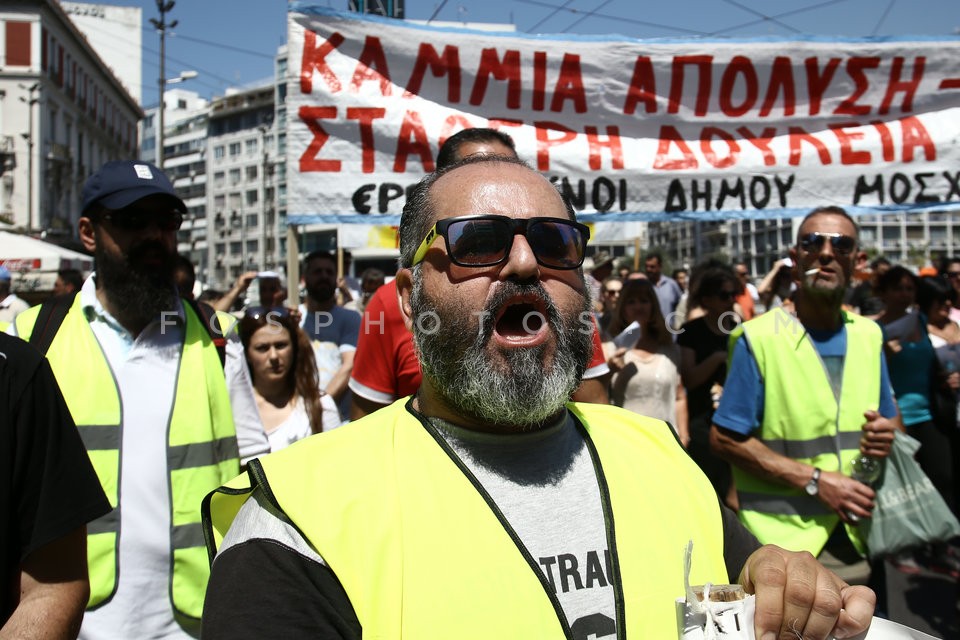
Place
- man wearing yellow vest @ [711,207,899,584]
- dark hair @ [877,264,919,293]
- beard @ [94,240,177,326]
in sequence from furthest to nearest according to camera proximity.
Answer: dark hair @ [877,264,919,293], man wearing yellow vest @ [711,207,899,584], beard @ [94,240,177,326]

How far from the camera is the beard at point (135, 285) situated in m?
2.71

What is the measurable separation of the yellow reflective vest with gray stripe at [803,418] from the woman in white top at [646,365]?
1.78 metres

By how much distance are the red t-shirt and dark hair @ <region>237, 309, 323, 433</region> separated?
140cm

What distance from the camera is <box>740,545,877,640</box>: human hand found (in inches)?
47.2

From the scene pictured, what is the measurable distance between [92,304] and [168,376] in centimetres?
36

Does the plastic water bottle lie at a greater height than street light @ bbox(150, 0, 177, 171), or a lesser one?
lesser

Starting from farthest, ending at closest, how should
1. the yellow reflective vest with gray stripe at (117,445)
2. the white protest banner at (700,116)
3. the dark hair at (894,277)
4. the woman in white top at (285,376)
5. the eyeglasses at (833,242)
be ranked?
the dark hair at (894,277) → the white protest banner at (700,116) → the woman in white top at (285,376) → the eyeglasses at (833,242) → the yellow reflective vest with gray stripe at (117,445)

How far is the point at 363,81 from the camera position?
4246 mm

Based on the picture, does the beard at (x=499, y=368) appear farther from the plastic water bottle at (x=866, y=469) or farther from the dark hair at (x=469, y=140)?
the plastic water bottle at (x=866, y=469)

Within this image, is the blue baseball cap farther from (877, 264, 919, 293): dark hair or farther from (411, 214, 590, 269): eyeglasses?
(877, 264, 919, 293): dark hair

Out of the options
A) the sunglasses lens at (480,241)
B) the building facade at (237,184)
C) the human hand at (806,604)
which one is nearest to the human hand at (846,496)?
the human hand at (806,604)

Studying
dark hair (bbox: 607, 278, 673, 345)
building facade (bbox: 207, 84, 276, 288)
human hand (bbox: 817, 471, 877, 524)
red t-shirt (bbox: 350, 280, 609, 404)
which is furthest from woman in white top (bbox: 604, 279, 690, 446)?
building facade (bbox: 207, 84, 276, 288)

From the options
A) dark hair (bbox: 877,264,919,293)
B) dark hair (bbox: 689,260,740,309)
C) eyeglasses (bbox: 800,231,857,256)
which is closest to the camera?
eyeglasses (bbox: 800,231,857,256)

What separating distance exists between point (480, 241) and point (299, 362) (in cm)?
304
